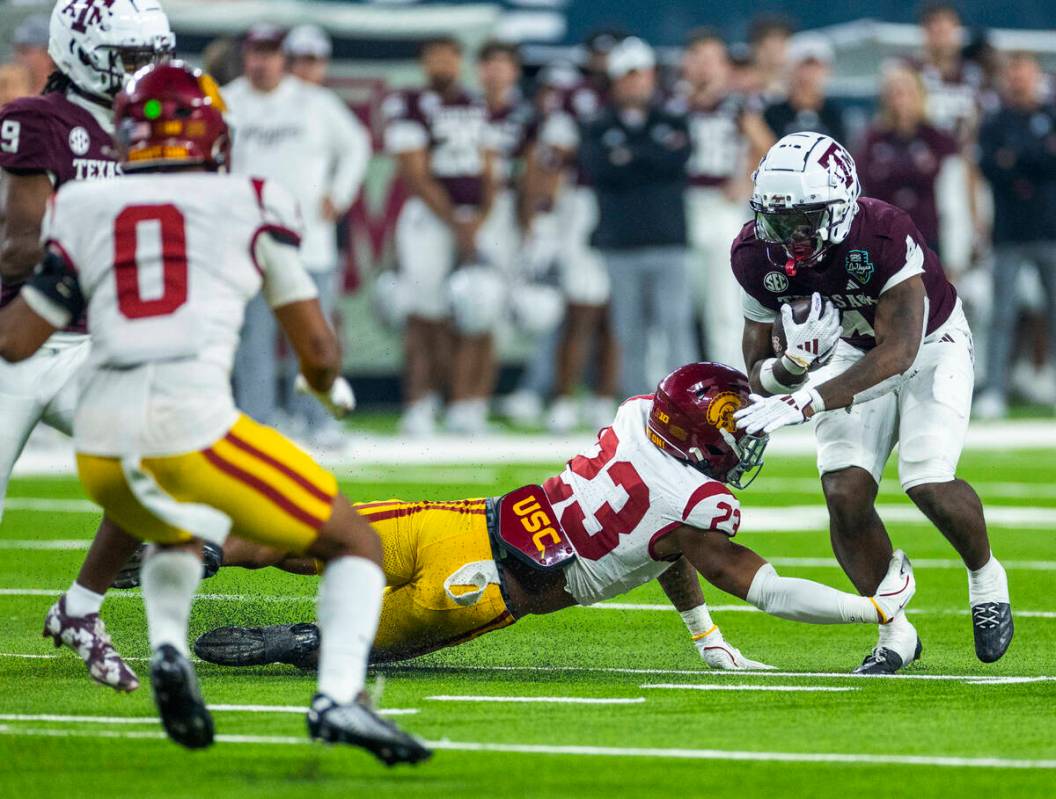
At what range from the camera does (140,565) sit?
20.7 feet

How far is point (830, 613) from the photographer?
5.80 metres

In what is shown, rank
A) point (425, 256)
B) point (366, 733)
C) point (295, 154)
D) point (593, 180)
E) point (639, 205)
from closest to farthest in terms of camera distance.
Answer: point (366, 733) → point (295, 154) → point (639, 205) → point (593, 180) → point (425, 256)

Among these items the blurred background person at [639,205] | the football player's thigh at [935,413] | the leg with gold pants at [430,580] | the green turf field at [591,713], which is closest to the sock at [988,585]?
the green turf field at [591,713]

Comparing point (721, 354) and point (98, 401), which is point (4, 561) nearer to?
point (98, 401)

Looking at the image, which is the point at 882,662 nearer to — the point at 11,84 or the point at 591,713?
the point at 591,713

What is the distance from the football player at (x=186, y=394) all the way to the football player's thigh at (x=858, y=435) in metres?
2.31

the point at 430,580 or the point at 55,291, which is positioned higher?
the point at 55,291

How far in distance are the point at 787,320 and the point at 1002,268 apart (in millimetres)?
8949

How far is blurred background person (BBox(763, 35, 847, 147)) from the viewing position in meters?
14.1

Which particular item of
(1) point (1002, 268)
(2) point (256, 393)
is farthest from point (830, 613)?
(1) point (1002, 268)

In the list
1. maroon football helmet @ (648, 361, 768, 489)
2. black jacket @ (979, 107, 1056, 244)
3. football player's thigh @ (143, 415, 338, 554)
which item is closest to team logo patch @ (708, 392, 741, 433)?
maroon football helmet @ (648, 361, 768, 489)

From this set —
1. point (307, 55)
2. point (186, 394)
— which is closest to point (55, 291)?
point (186, 394)

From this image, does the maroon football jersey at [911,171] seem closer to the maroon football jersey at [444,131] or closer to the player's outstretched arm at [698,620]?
the maroon football jersey at [444,131]

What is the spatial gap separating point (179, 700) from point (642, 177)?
30.4 feet
